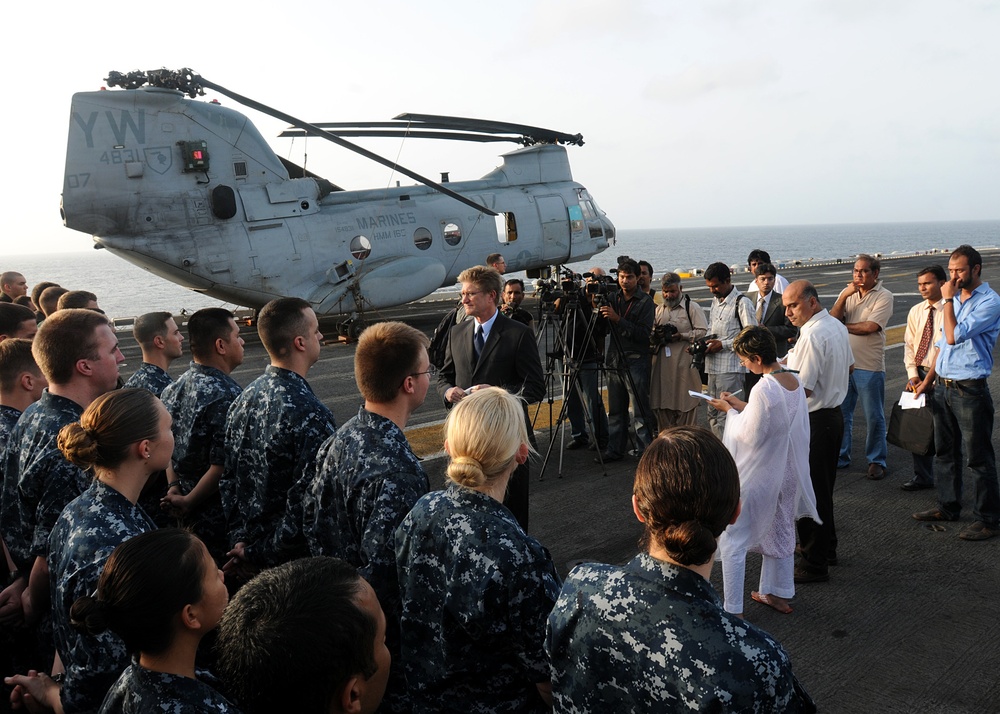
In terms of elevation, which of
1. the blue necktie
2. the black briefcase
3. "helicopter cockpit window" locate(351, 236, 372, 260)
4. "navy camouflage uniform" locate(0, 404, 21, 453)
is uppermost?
"helicopter cockpit window" locate(351, 236, 372, 260)

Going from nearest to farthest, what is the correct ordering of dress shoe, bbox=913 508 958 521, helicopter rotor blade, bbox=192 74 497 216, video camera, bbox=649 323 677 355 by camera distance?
dress shoe, bbox=913 508 958 521
video camera, bbox=649 323 677 355
helicopter rotor blade, bbox=192 74 497 216

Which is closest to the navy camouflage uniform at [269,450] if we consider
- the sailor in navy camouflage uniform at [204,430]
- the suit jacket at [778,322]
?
the sailor in navy camouflage uniform at [204,430]

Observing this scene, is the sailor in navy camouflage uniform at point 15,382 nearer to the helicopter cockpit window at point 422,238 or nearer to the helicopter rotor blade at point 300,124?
the helicopter rotor blade at point 300,124

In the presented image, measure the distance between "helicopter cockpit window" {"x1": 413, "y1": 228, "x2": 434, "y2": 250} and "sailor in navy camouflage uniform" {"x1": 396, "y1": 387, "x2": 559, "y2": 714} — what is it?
585 inches

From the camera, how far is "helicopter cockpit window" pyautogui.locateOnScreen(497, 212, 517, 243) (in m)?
18.2

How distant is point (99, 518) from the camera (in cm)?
267

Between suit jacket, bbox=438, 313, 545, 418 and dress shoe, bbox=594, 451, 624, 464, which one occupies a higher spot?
suit jacket, bbox=438, 313, 545, 418

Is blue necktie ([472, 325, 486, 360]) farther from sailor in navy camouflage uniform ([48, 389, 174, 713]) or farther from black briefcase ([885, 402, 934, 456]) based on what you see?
black briefcase ([885, 402, 934, 456])

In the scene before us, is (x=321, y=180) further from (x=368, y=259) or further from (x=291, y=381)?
(x=291, y=381)

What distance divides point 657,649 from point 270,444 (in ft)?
7.84

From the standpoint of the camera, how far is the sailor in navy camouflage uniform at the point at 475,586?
231cm

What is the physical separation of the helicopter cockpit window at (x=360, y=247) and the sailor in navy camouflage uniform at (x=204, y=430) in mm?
11875

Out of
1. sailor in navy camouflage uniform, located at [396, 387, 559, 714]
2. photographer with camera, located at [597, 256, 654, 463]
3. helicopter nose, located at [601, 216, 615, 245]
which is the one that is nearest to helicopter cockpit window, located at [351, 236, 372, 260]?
helicopter nose, located at [601, 216, 615, 245]

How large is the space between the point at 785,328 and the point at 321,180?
11.9 metres
